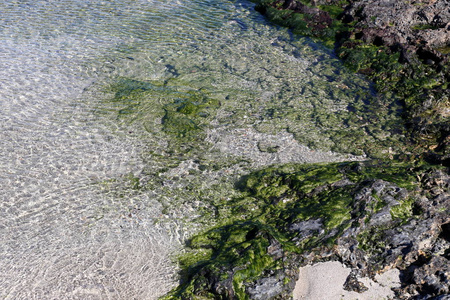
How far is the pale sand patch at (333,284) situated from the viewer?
4941 mm

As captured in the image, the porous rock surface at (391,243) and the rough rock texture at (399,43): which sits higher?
the rough rock texture at (399,43)

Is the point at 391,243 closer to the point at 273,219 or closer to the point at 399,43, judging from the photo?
the point at 273,219

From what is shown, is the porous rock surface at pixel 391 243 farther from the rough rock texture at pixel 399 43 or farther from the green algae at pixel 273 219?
the rough rock texture at pixel 399 43

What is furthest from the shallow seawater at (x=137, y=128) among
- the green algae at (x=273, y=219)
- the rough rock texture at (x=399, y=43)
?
the rough rock texture at (x=399, y=43)

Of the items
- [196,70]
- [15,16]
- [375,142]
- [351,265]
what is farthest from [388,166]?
[15,16]

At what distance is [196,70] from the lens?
1091cm

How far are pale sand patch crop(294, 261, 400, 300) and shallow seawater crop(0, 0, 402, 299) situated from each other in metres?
1.78

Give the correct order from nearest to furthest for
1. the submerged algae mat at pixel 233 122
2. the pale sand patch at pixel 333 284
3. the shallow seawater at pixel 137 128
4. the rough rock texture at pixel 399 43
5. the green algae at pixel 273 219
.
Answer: the pale sand patch at pixel 333 284
the green algae at pixel 273 219
the shallow seawater at pixel 137 128
the submerged algae mat at pixel 233 122
the rough rock texture at pixel 399 43

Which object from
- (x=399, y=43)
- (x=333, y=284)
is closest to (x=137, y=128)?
(x=333, y=284)

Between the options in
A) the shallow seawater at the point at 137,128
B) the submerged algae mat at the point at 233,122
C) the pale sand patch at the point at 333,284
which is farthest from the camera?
the submerged algae mat at the point at 233,122

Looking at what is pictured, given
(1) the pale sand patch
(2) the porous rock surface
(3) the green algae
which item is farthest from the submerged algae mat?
(1) the pale sand patch

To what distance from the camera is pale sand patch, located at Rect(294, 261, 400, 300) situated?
16.2 feet

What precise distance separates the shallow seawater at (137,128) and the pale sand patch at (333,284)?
1.78 metres

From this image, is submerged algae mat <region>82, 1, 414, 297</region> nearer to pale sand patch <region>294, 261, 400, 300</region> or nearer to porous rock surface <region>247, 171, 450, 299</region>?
porous rock surface <region>247, 171, 450, 299</region>
